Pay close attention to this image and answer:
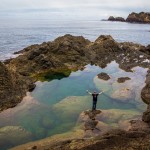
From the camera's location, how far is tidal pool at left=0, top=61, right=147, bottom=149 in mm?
26812

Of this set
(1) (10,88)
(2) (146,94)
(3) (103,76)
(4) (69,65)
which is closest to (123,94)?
(2) (146,94)

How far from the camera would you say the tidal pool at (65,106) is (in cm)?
2681

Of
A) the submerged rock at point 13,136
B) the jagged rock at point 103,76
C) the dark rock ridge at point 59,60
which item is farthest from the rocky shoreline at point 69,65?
the jagged rock at point 103,76

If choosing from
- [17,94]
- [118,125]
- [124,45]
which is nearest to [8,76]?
[17,94]

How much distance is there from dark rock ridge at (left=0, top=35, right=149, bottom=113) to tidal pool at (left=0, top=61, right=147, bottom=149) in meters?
1.70

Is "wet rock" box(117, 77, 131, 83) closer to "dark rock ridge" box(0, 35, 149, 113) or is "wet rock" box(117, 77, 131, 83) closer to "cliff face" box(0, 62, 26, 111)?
"dark rock ridge" box(0, 35, 149, 113)

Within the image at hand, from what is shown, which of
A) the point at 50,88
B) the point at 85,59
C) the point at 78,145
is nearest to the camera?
the point at 78,145

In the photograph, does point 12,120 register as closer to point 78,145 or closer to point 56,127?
point 56,127

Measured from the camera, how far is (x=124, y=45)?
61875 mm

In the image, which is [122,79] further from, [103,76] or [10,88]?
[10,88]

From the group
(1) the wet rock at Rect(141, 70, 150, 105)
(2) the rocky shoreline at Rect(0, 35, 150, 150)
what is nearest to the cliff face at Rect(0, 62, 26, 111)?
(2) the rocky shoreline at Rect(0, 35, 150, 150)

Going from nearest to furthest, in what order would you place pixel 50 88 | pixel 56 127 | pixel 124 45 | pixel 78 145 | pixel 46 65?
pixel 78 145
pixel 56 127
pixel 50 88
pixel 46 65
pixel 124 45

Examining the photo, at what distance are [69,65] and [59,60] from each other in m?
1.85

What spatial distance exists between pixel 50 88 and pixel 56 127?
36.7 ft
